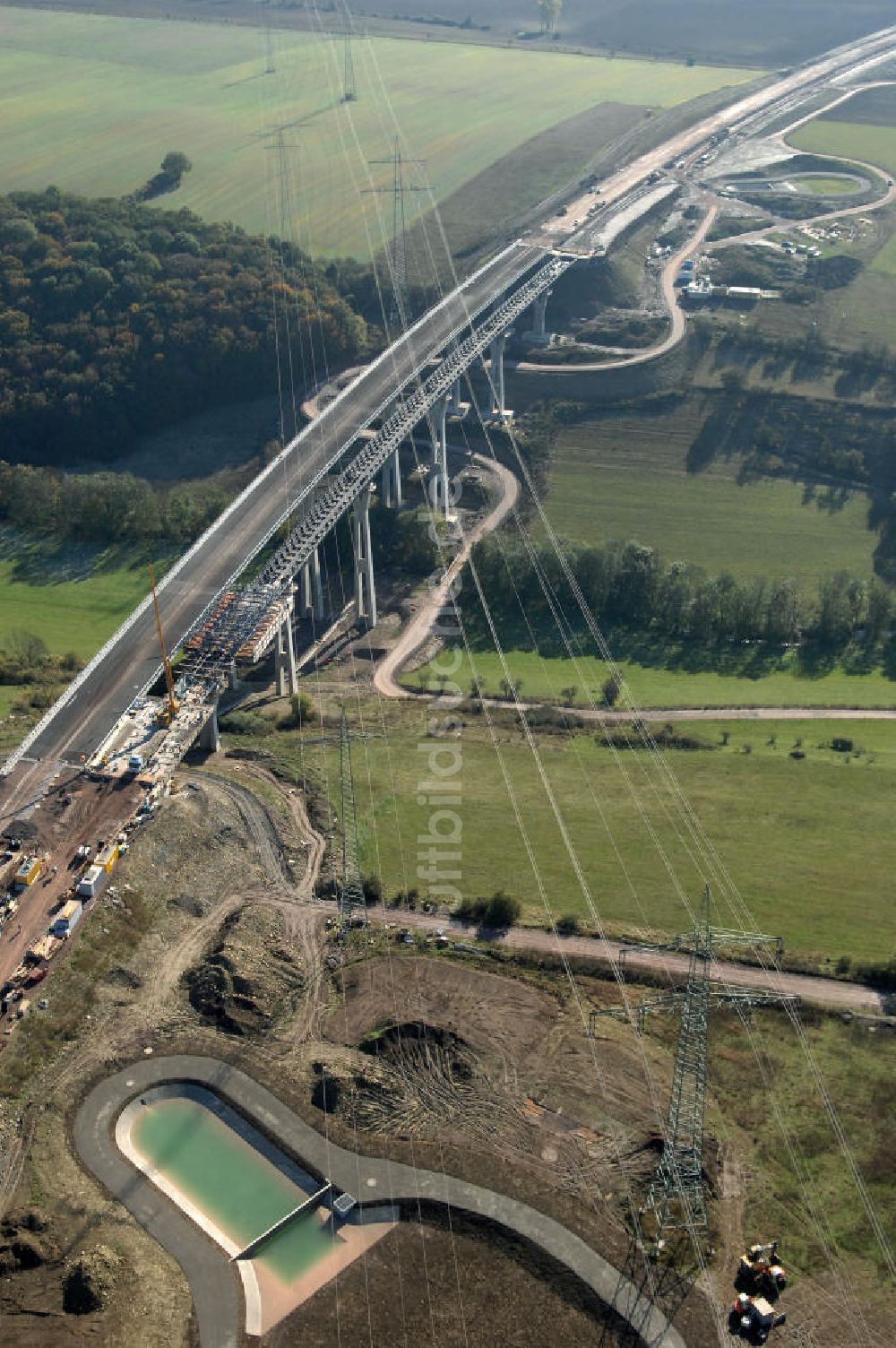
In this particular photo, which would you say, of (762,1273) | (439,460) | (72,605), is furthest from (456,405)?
(762,1273)

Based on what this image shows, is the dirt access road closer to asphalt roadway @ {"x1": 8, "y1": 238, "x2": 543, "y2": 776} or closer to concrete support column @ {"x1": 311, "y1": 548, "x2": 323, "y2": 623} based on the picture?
asphalt roadway @ {"x1": 8, "y1": 238, "x2": 543, "y2": 776}

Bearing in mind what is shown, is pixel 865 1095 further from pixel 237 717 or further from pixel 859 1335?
pixel 237 717

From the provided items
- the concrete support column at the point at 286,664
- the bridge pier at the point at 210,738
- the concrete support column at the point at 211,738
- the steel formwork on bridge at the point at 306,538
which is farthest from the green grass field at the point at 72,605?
the concrete support column at the point at 211,738

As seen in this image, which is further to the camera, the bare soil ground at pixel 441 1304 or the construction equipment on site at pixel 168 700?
the construction equipment on site at pixel 168 700

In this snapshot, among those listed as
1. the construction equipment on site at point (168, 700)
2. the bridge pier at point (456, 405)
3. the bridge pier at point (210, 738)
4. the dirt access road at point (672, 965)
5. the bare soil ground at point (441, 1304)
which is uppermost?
the bridge pier at point (456, 405)

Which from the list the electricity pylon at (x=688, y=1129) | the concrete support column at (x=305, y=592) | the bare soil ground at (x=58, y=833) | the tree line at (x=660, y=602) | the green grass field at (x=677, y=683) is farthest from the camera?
the tree line at (x=660, y=602)

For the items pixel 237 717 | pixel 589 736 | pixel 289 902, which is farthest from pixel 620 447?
pixel 289 902

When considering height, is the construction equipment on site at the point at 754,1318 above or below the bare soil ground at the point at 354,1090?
below

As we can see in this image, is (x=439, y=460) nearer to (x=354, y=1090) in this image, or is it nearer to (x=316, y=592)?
(x=316, y=592)

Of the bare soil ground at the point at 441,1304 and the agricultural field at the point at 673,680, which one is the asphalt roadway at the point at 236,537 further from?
the bare soil ground at the point at 441,1304
